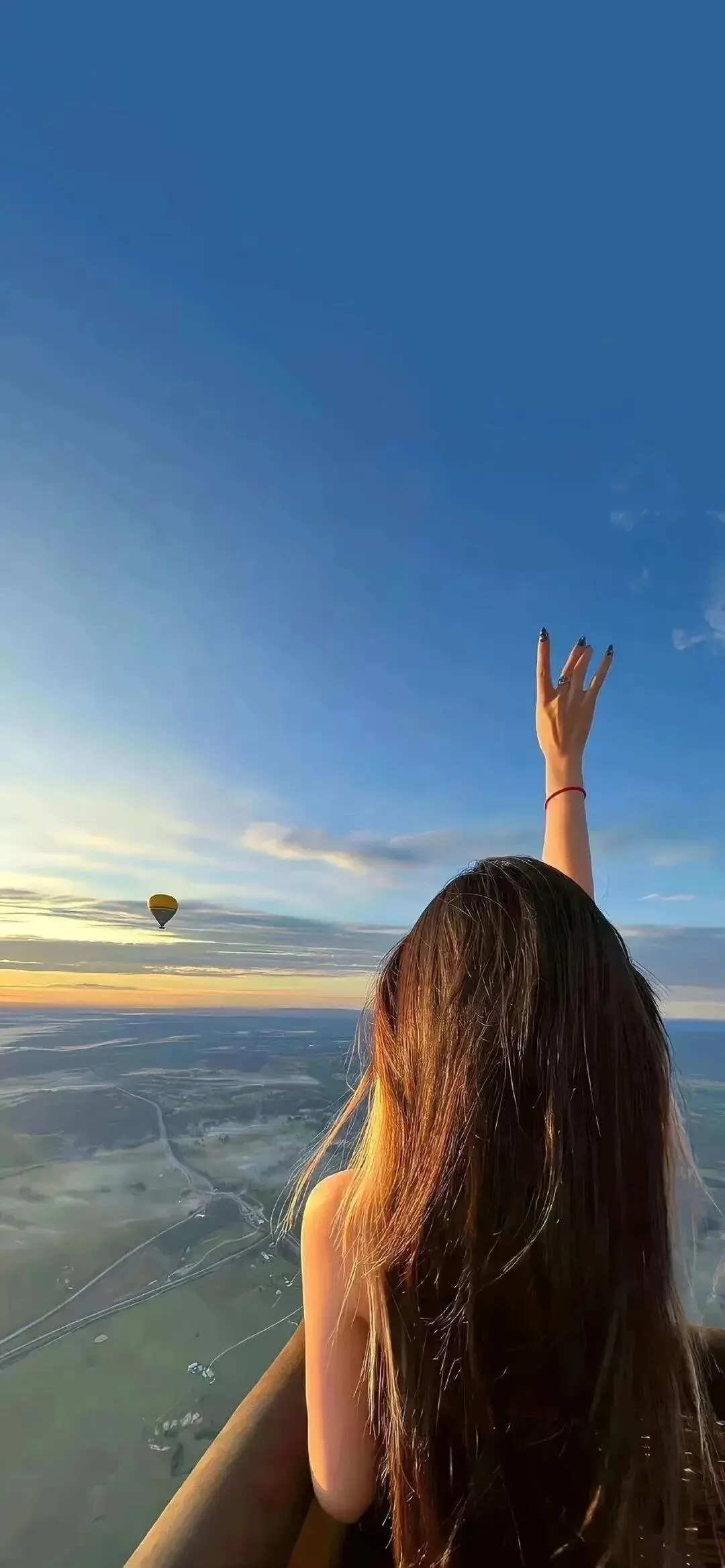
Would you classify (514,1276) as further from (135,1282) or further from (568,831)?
(135,1282)

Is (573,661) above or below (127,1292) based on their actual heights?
above

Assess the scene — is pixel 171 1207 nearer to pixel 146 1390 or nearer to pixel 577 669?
pixel 146 1390

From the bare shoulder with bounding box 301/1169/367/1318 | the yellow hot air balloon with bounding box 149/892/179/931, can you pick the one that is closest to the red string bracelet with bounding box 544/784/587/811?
the bare shoulder with bounding box 301/1169/367/1318

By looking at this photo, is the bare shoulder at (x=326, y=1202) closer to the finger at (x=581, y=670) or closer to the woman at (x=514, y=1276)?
the woman at (x=514, y=1276)

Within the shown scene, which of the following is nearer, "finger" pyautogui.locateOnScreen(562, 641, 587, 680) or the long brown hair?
the long brown hair

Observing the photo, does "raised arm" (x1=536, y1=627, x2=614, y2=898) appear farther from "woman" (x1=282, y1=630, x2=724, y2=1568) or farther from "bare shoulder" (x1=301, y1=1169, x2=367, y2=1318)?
"bare shoulder" (x1=301, y1=1169, x2=367, y2=1318)

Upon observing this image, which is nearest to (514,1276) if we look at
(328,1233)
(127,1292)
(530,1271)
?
(530,1271)

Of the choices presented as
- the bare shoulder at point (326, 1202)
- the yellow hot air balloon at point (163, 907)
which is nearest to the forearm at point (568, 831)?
the bare shoulder at point (326, 1202)
